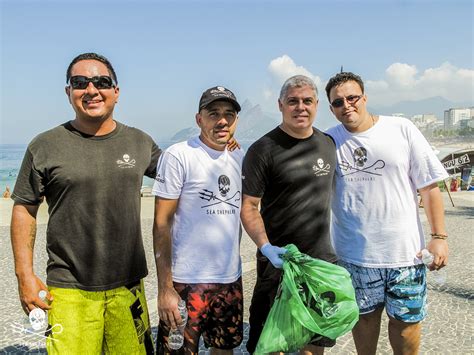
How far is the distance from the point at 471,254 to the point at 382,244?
21.9 feet

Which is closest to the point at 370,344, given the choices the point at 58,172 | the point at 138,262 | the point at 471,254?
the point at 138,262

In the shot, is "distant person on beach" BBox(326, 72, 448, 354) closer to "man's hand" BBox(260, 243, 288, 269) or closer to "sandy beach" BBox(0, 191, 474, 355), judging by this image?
"man's hand" BBox(260, 243, 288, 269)

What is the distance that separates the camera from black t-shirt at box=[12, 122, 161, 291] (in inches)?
95.3

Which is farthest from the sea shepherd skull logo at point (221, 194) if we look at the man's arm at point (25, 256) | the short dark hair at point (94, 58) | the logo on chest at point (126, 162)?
the man's arm at point (25, 256)

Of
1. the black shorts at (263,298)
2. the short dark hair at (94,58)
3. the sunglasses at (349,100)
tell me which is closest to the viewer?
the short dark hair at (94,58)

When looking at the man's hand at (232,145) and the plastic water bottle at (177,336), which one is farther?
the man's hand at (232,145)

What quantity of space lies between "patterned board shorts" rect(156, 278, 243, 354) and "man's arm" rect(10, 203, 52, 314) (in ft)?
2.79

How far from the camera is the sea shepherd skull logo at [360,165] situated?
2900 millimetres

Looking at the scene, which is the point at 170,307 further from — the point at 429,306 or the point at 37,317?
the point at 429,306

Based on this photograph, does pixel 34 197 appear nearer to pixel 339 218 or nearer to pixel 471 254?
pixel 339 218

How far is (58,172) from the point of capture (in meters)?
2.41

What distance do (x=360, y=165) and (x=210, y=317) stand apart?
5.25ft

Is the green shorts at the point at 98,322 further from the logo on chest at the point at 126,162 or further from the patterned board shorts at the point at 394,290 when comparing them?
the patterned board shorts at the point at 394,290

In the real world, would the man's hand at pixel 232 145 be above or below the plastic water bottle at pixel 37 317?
above
